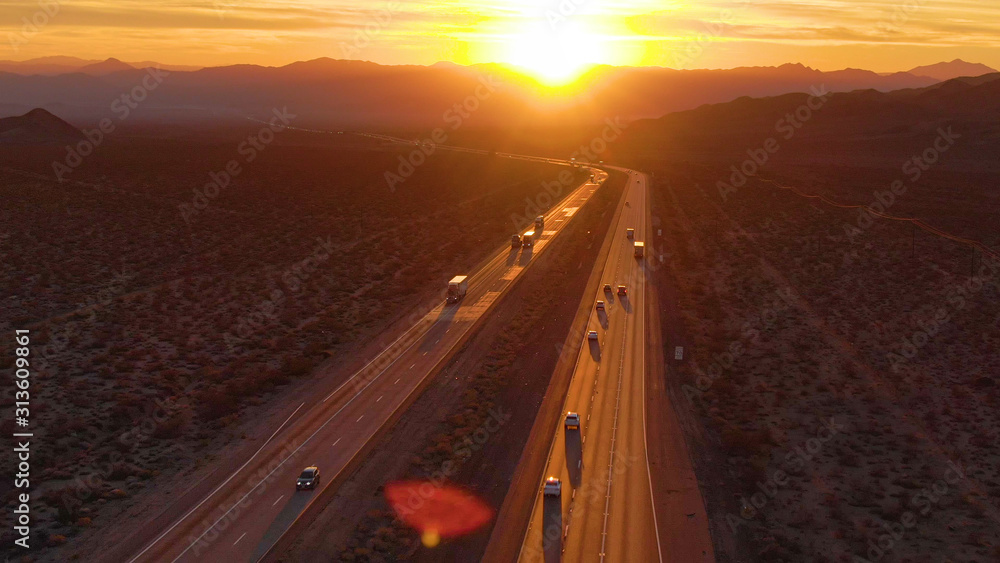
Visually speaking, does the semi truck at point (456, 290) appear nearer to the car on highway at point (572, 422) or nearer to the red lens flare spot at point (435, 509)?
the car on highway at point (572, 422)

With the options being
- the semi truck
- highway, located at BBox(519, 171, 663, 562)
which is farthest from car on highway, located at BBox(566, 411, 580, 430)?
the semi truck

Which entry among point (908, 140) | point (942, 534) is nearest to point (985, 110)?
point (908, 140)
